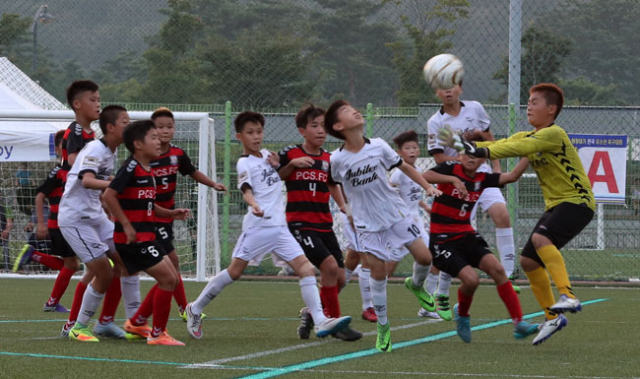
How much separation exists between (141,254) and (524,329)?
276cm

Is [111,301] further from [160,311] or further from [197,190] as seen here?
[197,190]

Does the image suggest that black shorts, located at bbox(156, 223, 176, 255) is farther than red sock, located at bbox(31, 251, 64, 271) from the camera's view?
No

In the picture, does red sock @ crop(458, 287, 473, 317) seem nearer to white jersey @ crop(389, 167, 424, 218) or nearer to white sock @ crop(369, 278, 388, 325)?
white sock @ crop(369, 278, 388, 325)

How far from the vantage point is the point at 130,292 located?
7844mm

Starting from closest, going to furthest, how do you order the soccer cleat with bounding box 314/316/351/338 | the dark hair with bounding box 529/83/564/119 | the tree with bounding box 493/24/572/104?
the soccer cleat with bounding box 314/316/351/338
the dark hair with bounding box 529/83/564/119
the tree with bounding box 493/24/572/104

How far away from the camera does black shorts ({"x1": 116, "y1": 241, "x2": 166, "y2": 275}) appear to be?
7297mm

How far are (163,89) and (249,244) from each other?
14.8m

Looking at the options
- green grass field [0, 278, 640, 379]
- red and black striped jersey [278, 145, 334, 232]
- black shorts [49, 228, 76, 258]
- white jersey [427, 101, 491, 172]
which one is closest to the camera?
green grass field [0, 278, 640, 379]

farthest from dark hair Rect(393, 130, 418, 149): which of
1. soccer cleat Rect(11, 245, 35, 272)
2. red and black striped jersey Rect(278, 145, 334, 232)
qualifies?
soccer cleat Rect(11, 245, 35, 272)

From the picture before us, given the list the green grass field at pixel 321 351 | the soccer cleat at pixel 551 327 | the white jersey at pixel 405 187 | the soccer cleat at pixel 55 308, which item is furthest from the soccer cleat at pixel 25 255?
the soccer cleat at pixel 551 327

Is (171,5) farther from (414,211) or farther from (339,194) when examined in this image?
(339,194)

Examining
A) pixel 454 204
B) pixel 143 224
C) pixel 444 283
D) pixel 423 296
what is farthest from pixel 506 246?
pixel 143 224

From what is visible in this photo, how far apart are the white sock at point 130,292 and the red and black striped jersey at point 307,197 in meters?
1.31

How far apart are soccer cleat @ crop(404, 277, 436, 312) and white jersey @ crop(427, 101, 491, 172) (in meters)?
1.18
